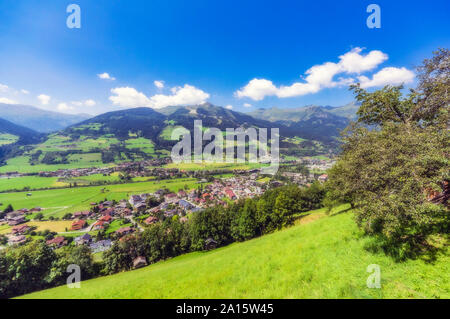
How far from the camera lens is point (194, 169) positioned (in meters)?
124

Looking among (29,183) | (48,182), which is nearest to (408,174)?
(48,182)

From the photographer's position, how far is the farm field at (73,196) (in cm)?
6343

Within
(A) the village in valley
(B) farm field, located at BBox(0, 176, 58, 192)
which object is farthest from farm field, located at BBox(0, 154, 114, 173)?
(A) the village in valley

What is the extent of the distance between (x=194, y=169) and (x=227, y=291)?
119m

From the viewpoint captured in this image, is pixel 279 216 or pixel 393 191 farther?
pixel 279 216

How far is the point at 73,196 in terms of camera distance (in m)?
74.1

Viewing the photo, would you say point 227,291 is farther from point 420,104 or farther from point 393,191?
point 420,104

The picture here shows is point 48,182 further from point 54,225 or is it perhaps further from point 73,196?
point 54,225

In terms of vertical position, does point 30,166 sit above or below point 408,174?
below

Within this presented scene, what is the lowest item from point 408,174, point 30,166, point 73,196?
point 73,196

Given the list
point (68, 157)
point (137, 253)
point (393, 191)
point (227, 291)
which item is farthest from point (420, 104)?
point (68, 157)
